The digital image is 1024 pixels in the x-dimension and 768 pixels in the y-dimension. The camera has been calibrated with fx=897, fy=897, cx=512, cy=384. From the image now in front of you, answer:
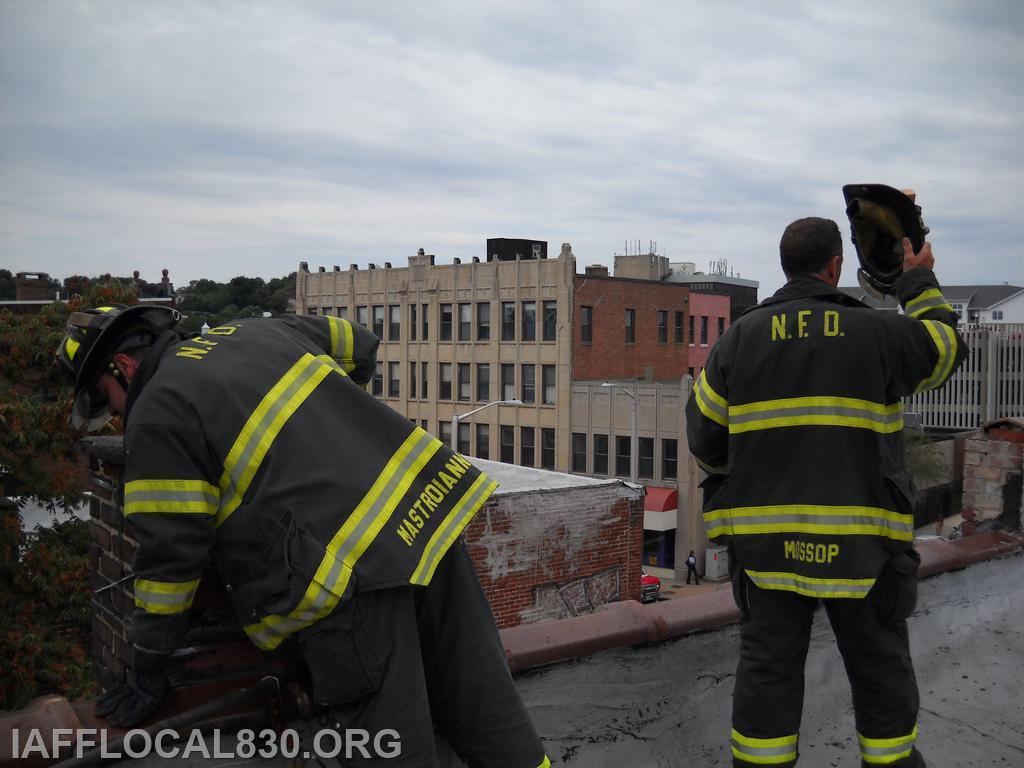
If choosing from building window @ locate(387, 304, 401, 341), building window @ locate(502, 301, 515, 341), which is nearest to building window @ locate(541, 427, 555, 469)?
building window @ locate(502, 301, 515, 341)

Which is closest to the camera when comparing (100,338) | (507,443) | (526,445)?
(100,338)

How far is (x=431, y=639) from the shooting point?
2693mm

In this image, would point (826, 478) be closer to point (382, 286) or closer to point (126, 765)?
point (126, 765)

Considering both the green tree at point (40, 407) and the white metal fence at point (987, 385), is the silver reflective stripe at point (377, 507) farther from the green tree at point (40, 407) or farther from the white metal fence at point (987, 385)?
the white metal fence at point (987, 385)

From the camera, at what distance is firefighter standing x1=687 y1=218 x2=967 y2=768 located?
2.89 meters

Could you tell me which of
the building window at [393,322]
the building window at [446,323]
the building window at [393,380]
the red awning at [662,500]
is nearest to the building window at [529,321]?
the building window at [446,323]

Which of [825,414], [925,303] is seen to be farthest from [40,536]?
[925,303]

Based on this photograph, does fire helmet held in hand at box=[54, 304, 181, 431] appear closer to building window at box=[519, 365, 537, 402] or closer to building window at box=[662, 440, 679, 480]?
building window at box=[662, 440, 679, 480]

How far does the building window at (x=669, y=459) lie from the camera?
1345 inches

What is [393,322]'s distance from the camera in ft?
148

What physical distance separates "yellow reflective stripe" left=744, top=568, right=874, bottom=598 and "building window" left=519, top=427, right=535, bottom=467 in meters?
36.5

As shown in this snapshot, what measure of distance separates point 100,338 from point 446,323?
4035cm

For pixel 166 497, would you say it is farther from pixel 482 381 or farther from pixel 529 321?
pixel 482 381

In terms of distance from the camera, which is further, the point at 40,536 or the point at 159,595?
the point at 40,536
